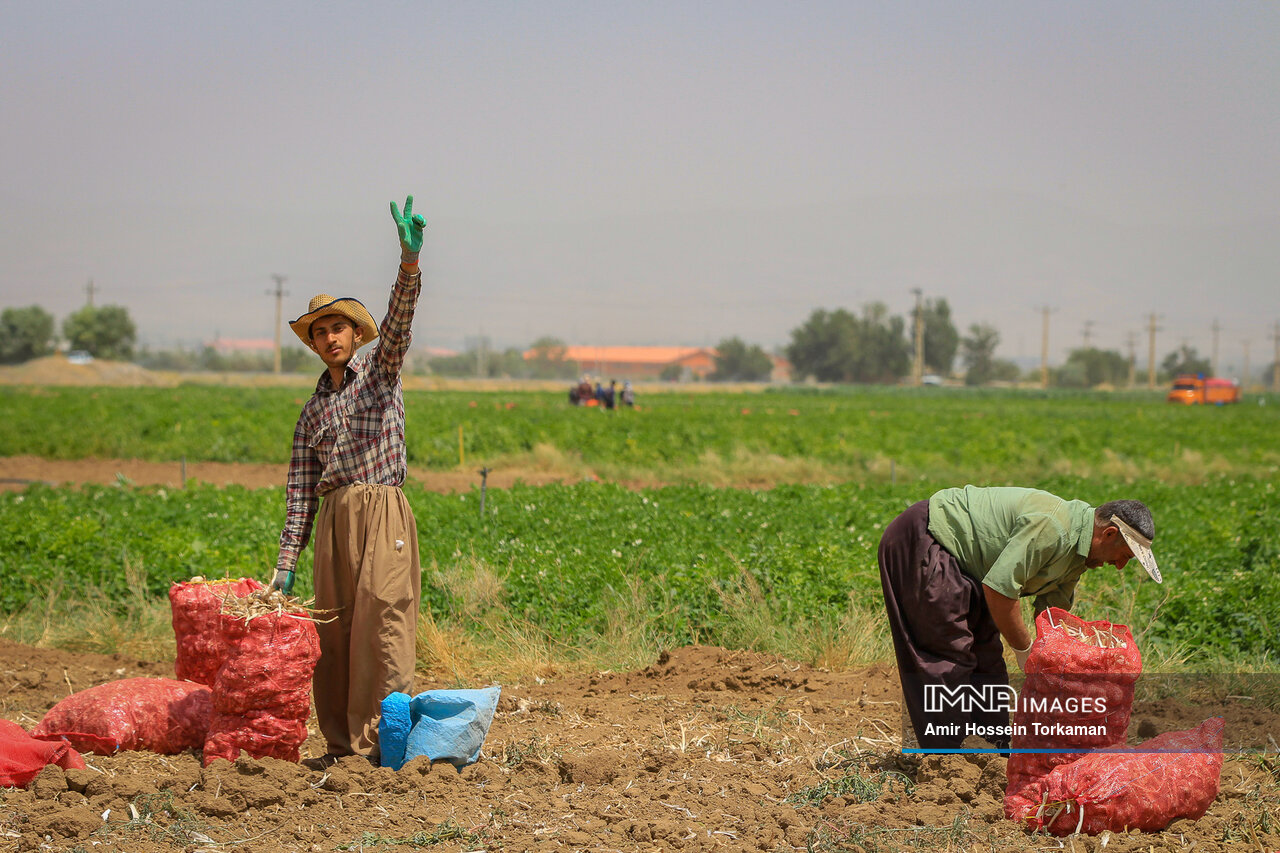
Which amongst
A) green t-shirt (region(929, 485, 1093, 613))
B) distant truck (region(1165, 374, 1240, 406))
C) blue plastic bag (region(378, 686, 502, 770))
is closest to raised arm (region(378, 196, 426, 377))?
blue plastic bag (region(378, 686, 502, 770))

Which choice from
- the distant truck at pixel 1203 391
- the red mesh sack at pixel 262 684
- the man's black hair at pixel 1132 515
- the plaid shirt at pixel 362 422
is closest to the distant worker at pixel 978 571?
the man's black hair at pixel 1132 515

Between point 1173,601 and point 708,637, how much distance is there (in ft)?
9.74

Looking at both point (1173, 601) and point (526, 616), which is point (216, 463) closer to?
point (526, 616)

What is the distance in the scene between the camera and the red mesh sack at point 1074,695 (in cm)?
354

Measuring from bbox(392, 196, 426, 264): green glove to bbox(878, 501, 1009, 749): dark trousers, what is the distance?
7.05 feet

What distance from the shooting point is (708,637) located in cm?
667

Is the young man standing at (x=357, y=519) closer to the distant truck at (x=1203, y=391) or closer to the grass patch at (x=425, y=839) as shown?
the grass patch at (x=425, y=839)

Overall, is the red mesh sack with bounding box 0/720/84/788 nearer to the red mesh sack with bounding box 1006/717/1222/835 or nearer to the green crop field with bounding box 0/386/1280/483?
the red mesh sack with bounding box 1006/717/1222/835

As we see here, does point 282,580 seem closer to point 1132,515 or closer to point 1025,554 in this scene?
point 1025,554

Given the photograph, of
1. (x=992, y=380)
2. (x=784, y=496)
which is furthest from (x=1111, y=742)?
(x=992, y=380)

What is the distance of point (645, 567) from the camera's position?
7.38m

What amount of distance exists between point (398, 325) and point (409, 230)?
0.37 meters

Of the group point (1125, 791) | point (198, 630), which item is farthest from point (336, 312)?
point (1125, 791)

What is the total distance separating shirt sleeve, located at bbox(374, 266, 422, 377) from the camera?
404cm
